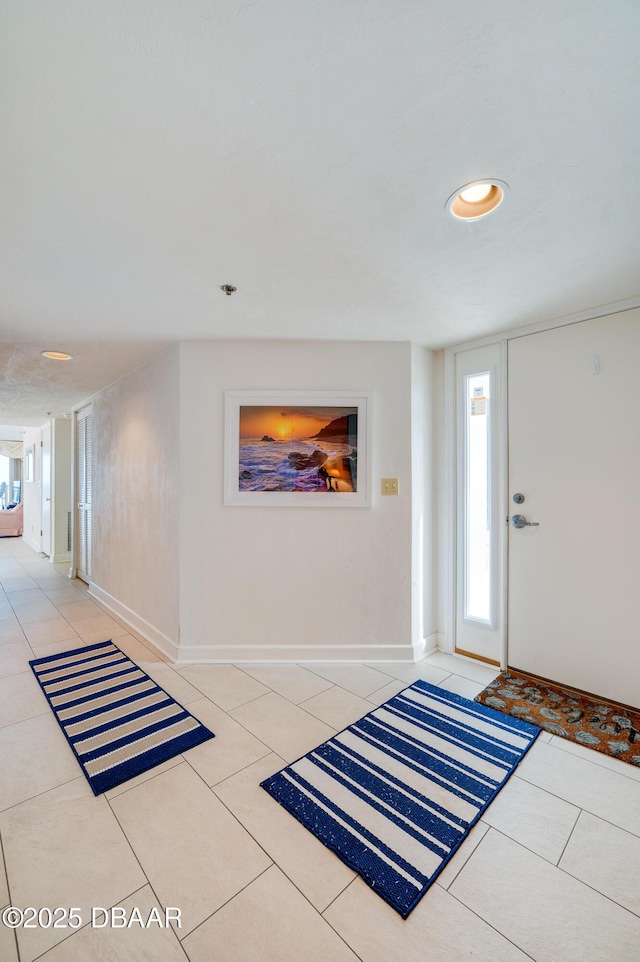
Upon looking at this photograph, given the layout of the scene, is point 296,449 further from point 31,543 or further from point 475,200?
point 31,543

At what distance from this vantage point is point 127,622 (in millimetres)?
3797

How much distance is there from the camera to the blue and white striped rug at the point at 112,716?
1.93 meters

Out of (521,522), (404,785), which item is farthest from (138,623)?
(521,522)

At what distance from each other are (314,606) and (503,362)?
222 centimetres

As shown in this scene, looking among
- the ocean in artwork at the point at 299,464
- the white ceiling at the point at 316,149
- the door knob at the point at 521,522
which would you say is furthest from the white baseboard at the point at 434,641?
the white ceiling at the point at 316,149

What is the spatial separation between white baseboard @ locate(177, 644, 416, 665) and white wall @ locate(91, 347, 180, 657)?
180 millimetres

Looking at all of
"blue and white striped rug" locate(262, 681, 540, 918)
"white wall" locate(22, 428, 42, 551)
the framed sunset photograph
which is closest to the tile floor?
"blue and white striped rug" locate(262, 681, 540, 918)

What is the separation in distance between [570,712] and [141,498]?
11.4 ft

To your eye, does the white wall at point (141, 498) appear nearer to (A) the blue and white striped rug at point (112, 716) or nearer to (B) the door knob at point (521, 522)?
(A) the blue and white striped rug at point (112, 716)

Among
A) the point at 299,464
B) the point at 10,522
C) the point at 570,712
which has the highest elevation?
A: the point at 299,464

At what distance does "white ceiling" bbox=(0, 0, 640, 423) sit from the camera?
35.5 inches

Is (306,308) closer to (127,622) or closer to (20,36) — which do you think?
(20,36)

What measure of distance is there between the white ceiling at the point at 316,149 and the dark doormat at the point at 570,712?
2390 millimetres

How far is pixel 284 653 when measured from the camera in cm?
296
